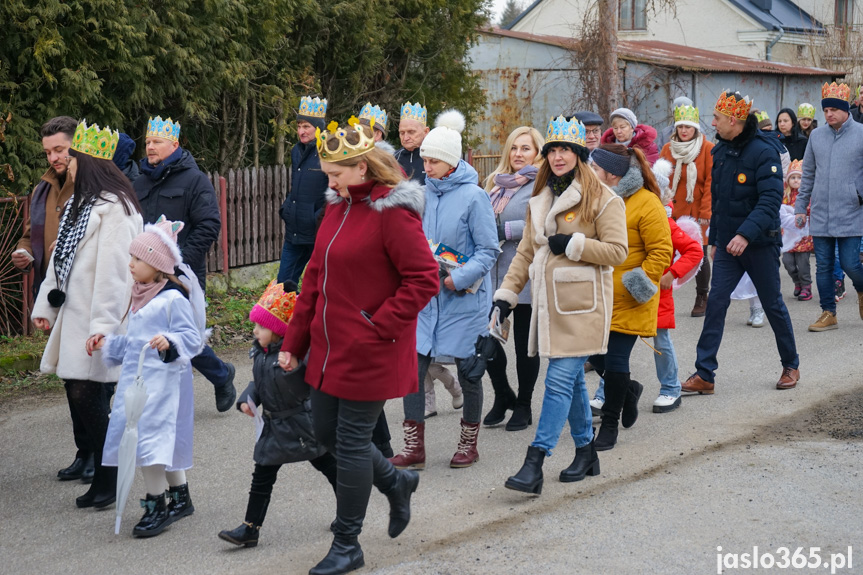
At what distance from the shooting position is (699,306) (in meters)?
11.1

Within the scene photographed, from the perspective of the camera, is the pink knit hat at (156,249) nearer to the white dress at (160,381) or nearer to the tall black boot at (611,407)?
the white dress at (160,381)

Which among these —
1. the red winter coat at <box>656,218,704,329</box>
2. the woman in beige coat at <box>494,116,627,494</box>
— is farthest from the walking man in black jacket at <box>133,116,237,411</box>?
the red winter coat at <box>656,218,704,329</box>

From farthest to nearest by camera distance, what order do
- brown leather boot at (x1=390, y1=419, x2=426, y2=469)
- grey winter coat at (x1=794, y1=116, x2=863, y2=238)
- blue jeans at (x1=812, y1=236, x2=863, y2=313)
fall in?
blue jeans at (x1=812, y1=236, x2=863, y2=313) < grey winter coat at (x1=794, y1=116, x2=863, y2=238) < brown leather boot at (x1=390, y1=419, x2=426, y2=469)

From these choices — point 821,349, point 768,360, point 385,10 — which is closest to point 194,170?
point 768,360

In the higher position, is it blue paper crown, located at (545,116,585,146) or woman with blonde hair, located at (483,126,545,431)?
blue paper crown, located at (545,116,585,146)

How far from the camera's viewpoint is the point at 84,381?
542cm

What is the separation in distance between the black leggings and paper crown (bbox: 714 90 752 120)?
7.08ft

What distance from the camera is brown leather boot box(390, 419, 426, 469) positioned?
601 centimetres

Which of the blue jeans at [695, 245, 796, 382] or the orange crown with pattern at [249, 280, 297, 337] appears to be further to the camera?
the blue jeans at [695, 245, 796, 382]

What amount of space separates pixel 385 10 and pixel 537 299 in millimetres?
9539

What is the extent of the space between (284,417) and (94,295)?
136 cm

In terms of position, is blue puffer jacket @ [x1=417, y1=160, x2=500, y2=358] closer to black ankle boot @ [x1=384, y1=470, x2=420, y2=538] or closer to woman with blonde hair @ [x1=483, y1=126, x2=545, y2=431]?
woman with blonde hair @ [x1=483, y1=126, x2=545, y2=431]

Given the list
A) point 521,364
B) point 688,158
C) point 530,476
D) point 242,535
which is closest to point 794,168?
point 688,158

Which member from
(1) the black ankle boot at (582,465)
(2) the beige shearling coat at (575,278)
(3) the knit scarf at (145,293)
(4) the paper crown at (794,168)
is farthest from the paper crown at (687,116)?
(3) the knit scarf at (145,293)
